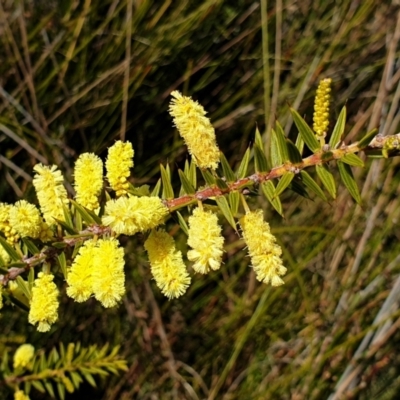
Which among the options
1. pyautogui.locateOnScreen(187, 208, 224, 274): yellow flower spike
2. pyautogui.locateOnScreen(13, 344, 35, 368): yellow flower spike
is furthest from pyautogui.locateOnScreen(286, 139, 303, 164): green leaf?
pyautogui.locateOnScreen(13, 344, 35, 368): yellow flower spike

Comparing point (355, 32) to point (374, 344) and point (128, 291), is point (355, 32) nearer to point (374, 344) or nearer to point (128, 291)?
point (374, 344)

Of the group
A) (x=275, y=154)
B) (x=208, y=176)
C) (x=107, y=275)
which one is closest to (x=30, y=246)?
(x=107, y=275)

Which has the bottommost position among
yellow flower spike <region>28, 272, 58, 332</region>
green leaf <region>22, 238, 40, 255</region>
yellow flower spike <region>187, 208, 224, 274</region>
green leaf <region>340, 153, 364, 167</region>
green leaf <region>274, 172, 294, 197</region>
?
yellow flower spike <region>28, 272, 58, 332</region>

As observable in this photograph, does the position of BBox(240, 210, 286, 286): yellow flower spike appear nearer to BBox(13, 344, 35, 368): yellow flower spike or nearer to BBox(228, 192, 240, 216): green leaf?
BBox(228, 192, 240, 216): green leaf

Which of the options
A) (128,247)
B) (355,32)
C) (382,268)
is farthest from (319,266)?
(355,32)

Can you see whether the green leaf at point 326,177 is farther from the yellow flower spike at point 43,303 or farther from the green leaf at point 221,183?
the yellow flower spike at point 43,303

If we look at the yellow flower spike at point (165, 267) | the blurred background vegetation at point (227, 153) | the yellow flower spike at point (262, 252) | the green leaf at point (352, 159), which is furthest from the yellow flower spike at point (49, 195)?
the blurred background vegetation at point (227, 153)

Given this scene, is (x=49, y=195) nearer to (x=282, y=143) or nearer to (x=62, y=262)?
(x=62, y=262)
